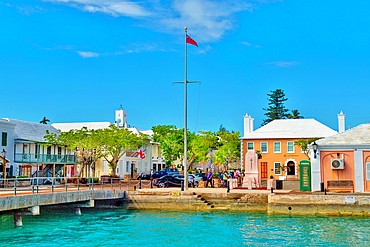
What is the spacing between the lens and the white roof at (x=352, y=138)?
33938 mm

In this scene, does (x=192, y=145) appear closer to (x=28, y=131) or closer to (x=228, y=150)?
(x=228, y=150)

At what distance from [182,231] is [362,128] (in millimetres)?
18169

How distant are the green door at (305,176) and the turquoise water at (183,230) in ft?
18.9

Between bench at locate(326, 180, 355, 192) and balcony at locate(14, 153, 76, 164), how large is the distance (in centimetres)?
3104

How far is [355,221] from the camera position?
27.5 metres

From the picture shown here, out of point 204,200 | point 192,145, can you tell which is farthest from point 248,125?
point 204,200

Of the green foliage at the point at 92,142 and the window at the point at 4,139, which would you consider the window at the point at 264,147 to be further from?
the window at the point at 4,139

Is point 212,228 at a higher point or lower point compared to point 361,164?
lower

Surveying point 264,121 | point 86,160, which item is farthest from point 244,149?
point 264,121

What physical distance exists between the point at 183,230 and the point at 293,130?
3573cm

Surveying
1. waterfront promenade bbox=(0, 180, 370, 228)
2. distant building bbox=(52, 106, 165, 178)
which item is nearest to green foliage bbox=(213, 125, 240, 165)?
distant building bbox=(52, 106, 165, 178)

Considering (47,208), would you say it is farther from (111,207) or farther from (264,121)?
(264,121)

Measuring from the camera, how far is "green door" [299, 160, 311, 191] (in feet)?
113

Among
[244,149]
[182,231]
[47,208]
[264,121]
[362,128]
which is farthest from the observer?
[264,121]
